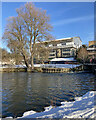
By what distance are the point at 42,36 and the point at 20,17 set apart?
7603 mm

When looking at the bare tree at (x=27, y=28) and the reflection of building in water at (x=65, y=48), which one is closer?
the bare tree at (x=27, y=28)

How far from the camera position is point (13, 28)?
2973 centimetres

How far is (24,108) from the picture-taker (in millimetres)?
5668

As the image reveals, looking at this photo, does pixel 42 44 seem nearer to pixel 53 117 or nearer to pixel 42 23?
pixel 42 23

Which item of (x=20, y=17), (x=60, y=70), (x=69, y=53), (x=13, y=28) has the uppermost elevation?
(x=20, y=17)

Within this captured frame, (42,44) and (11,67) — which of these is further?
(11,67)

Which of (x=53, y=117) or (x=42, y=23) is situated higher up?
(x=42, y=23)

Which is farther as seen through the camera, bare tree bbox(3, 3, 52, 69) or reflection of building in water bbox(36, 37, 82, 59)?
reflection of building in water bbox(36, 37, 82, 59)

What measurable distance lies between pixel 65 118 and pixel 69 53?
57979mm

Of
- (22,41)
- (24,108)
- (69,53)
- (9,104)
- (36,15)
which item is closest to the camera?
(24,108)

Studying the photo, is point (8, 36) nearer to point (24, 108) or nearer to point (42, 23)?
point (42, 23)

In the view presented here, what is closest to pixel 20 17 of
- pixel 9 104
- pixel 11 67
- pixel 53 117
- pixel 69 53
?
pixel 11 67

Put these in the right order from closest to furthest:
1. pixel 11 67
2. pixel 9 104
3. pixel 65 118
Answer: pixel 65 118
pixel 9 104
pixel 11 67

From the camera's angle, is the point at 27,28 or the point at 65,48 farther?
the point at 65,48
